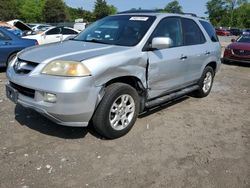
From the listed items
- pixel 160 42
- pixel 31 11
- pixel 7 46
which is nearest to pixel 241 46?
pixel 7 46

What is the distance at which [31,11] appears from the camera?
83.5m

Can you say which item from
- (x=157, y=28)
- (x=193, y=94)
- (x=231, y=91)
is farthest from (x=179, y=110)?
(x=231, y=91)

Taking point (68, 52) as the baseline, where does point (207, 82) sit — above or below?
below

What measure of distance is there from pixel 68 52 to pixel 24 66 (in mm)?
605

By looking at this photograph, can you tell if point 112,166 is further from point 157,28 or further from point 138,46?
point 157,28

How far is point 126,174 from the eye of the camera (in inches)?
140

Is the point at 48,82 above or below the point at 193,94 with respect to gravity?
above

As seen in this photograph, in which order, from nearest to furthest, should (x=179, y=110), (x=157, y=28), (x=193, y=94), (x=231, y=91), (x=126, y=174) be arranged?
(x=126, y=174), (x=157, y=28), (x=179, y=110), (x=193, y=94), (x=231, y=91)

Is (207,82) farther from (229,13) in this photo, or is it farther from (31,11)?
(229,13)

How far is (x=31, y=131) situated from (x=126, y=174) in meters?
1.75

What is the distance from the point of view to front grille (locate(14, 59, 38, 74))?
4.05m

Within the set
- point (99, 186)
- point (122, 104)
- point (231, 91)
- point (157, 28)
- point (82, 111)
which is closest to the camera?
point (99, 186)

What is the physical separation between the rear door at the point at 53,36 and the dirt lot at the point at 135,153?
9.54 m

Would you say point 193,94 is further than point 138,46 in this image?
Yes
